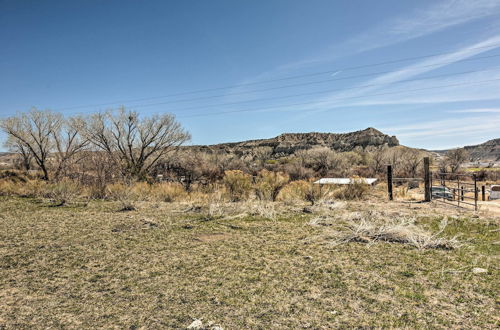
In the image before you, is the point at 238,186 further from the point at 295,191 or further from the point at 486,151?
the point at 486,151

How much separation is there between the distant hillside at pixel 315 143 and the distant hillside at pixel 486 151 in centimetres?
4153

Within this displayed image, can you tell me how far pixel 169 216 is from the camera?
10.3 metres

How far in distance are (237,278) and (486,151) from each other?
460 ft

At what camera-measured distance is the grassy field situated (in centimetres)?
350

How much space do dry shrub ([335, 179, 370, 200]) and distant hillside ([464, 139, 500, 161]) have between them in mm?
111362

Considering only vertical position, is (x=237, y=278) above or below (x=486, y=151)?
below

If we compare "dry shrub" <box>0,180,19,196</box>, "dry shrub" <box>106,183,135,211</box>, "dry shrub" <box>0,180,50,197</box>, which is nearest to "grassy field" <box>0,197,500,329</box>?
"dry shrub" <box>106,183,135,211</box>

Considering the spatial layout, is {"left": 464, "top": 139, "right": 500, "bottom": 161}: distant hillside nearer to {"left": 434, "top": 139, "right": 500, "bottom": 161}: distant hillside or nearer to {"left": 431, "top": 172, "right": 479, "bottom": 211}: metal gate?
{"left": 434, "top": 139, "right": 500, "bottom": 161}: distant hillside

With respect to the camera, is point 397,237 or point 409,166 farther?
point 409,166

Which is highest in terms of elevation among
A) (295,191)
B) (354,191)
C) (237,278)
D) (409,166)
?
(409,166)

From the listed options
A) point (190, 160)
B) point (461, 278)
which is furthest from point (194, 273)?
point (190, 160)

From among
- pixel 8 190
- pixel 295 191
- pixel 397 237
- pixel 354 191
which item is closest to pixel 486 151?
pixel 354 191

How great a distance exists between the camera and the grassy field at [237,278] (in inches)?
138

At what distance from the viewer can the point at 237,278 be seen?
4680mm
